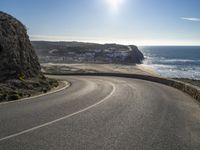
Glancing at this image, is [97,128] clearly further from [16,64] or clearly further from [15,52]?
[15,52]

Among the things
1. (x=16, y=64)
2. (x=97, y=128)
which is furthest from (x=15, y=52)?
(x=97, y=128)

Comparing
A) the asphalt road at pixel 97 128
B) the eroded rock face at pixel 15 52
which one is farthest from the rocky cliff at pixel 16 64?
the asphalt road at pixel 97 128

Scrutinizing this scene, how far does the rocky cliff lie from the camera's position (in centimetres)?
1828

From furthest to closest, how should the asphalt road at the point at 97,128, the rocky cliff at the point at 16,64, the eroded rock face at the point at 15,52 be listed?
the eroded rock face at the point at 15,52, the rocky cliff at the point at 16,64, the asphalt road at the point at 97,128

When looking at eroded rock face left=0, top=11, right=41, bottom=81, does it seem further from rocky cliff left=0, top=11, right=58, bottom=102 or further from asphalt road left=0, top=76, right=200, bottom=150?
asphalt road left=0, top=76, right=200, bottom=150

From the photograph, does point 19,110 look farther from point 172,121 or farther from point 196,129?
point 196,129

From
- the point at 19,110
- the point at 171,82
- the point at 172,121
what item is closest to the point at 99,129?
the point at 172,121

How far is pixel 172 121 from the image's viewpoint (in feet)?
33.0

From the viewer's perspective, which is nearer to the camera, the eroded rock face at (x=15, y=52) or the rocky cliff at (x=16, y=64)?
the rocky cliff at (x=16, y=64)

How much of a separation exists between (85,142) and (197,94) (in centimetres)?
1137

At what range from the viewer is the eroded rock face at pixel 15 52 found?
803 inches

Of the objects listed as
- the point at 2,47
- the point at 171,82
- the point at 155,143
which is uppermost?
the point at 2,47

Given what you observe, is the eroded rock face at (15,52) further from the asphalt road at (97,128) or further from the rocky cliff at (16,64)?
the asphalt road at (97,128)

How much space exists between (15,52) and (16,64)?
1.12m
